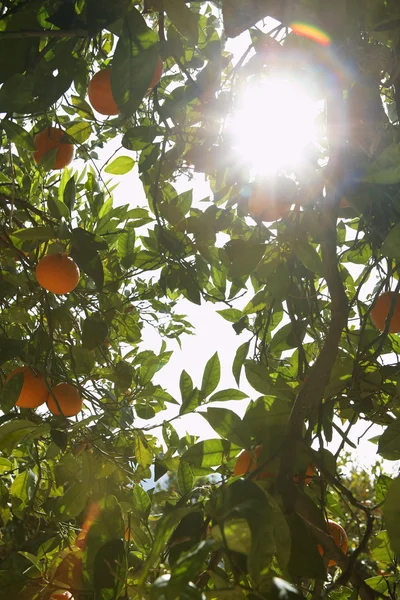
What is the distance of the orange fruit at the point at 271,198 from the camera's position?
1.28m

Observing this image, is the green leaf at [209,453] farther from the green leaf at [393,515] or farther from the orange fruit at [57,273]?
the orange fruit at [57,273]

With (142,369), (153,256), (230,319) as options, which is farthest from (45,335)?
(230,319)

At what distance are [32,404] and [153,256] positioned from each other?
578 millimetres

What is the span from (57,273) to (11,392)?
31cm

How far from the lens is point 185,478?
1022 millimetres

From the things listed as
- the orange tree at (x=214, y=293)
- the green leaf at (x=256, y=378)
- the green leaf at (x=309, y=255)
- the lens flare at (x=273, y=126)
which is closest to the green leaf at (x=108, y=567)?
the orange tree at (x=214, y=293)

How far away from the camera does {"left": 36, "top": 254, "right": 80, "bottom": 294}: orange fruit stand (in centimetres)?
137

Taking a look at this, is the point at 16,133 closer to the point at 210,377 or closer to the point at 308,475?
the point at 210,377

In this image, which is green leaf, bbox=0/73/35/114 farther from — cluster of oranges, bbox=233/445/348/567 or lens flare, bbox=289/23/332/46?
cluster of oranges, bbox=233/445/348/567

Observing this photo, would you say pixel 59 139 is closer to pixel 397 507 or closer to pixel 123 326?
pixel 123 326

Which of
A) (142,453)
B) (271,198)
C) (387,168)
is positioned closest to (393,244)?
(387,168)

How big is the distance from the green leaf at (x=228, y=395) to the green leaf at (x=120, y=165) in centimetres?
71

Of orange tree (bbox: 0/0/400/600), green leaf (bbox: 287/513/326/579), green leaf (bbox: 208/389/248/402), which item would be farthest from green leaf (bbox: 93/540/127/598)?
green leaf (bbox: 208/389/248/402)

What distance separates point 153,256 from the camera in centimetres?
170
